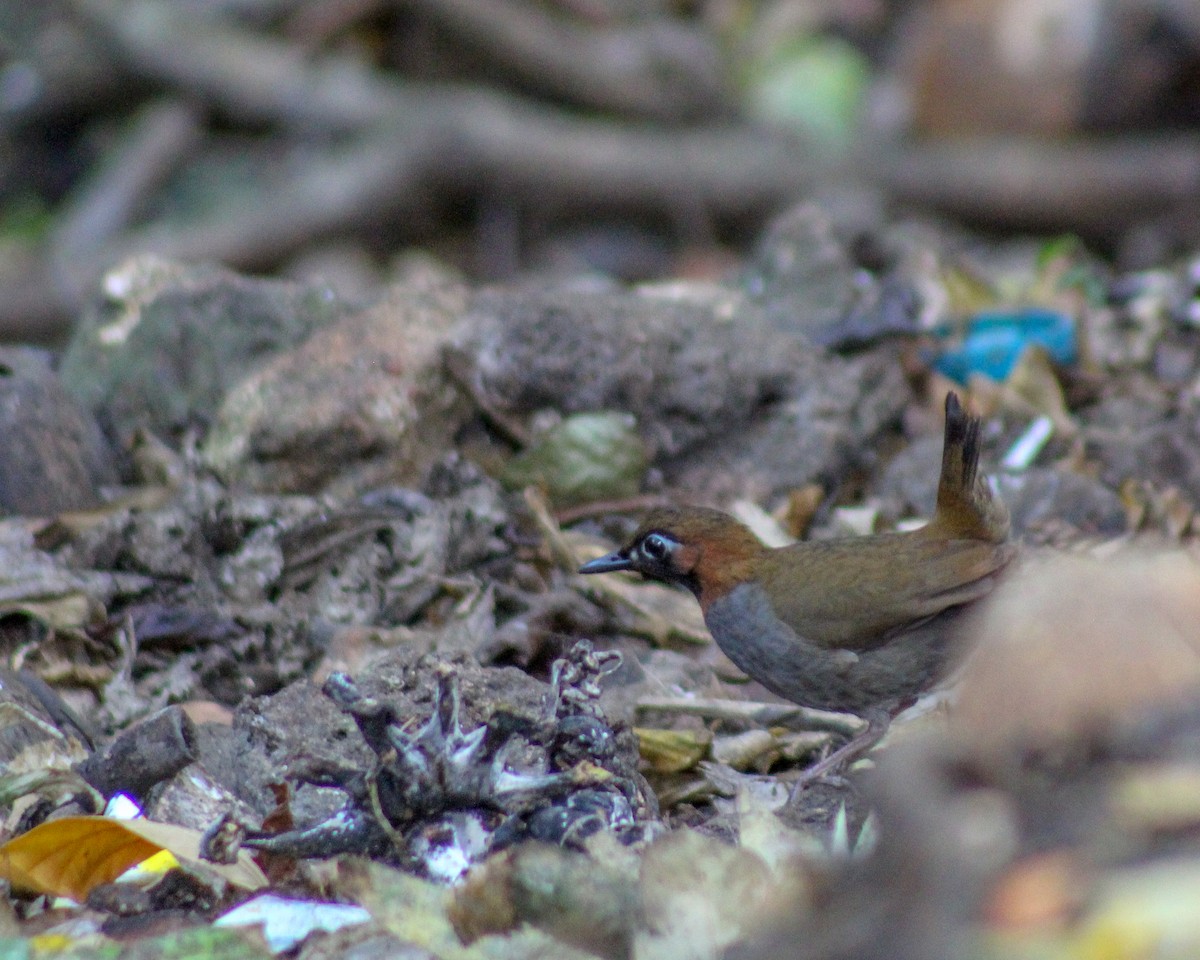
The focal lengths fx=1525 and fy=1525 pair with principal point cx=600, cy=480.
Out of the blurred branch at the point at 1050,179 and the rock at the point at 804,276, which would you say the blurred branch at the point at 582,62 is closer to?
the blurred branch at the point at 1050,179

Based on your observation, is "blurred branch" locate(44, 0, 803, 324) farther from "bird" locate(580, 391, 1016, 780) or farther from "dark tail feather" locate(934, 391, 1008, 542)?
"dark tail feather" locate(934, 391, 1008, 542)

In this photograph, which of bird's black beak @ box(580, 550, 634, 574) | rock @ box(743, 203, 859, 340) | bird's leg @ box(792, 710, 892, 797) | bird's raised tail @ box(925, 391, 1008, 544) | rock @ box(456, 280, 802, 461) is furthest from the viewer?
rock @ box(743, 203, 859, 340)

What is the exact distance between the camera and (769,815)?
2961 millimetres

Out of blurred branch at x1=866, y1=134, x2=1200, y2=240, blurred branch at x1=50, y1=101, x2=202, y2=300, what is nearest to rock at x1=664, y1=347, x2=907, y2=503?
blurred branch at x1=866, y1=134, x2=1200, y2=240

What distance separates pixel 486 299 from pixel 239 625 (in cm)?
162

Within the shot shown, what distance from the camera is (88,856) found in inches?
120

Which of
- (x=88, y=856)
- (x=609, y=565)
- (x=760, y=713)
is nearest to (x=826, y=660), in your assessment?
(x=760, y=713)

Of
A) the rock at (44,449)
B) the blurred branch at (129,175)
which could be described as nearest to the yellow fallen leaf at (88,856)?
the rock at (44,449)

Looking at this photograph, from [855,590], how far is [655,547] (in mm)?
572

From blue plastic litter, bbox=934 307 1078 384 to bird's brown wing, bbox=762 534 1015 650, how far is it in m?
1.73

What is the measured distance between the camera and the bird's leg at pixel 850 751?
3732 millimetres

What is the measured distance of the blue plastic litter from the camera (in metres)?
5.85

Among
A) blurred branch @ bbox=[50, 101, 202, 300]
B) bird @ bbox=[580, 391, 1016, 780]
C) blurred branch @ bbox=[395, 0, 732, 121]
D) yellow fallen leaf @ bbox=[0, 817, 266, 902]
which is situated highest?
yellow fallen leaf @ bbox=[0, 817, 266, 902]

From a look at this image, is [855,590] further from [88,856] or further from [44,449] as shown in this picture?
[44,449]
